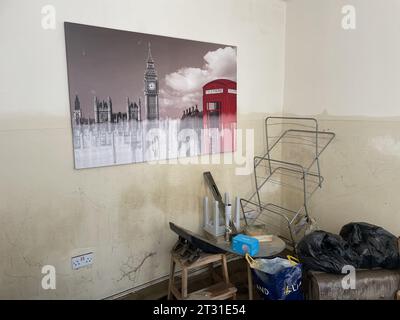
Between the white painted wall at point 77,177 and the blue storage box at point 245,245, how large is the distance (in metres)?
0.53

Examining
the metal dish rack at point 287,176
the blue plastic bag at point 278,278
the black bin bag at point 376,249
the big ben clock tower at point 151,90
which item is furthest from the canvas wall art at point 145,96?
the black bin bag at point 376,249

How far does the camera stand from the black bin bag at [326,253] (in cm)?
196

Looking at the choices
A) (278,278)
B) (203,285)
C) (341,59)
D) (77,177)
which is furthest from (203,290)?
(341,59)

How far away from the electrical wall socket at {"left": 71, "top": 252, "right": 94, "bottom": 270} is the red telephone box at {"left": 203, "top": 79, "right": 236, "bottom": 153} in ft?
3.94

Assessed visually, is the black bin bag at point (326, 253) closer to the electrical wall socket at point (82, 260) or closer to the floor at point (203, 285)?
the floor at point (203, 285)

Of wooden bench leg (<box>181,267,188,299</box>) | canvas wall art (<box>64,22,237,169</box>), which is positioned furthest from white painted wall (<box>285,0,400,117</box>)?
wooden bench leg (<box>181,267,188,299</box>)

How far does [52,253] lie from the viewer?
1.98 metres

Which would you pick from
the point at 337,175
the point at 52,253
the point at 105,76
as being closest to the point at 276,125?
the point at 337,175

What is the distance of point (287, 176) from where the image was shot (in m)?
3.09

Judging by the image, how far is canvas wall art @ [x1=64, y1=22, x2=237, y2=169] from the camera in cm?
197

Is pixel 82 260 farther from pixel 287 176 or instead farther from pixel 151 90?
pixel 287 176

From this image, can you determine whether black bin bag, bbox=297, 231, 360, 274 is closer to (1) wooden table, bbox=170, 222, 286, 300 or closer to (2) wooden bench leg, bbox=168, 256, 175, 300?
(1) wooden table, bbox=170, 222, 286, 300

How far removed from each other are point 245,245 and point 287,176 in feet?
3.89

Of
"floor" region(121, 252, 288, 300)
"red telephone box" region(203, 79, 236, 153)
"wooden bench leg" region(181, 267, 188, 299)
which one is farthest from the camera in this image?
"red telephone box" region(203, 79, 236, 153)
